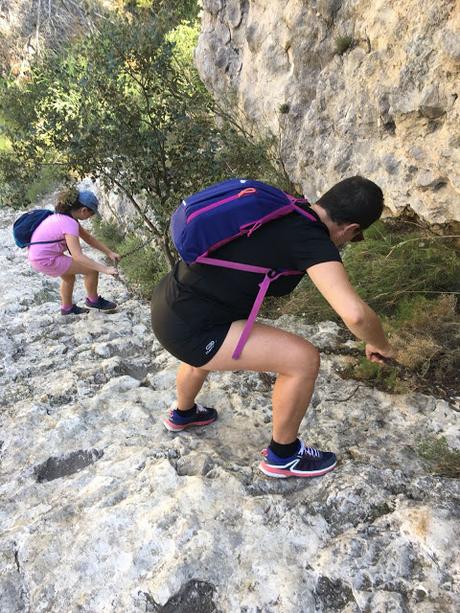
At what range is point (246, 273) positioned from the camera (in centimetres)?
216

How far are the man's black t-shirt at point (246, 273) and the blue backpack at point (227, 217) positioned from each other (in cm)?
3

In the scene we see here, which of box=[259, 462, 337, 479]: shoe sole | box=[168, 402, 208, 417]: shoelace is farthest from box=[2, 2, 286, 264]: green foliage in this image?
box=[259, 462, 337, 479]: shoe sole

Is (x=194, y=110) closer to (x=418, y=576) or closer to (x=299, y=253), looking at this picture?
(x=299, y=253)

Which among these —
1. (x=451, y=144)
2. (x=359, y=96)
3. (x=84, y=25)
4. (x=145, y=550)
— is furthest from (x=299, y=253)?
(x=84, y=25)

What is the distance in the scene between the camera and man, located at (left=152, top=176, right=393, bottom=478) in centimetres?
199

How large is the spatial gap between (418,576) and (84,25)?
61.2 feet

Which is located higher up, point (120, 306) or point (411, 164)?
point (411, 164)

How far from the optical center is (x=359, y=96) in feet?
15.9

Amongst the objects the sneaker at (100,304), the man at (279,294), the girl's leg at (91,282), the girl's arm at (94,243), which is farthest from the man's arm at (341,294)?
the sneaker at (100,304)

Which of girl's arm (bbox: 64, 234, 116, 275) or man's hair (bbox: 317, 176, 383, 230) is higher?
man's hair (bbox: 317, 176, 383, 230)

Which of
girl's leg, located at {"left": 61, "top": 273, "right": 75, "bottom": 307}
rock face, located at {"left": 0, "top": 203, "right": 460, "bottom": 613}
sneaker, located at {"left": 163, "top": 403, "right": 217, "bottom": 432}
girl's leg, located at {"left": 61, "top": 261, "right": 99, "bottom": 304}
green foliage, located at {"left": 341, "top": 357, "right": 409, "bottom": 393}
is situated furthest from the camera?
girl's leg, located at {"left": 61, "top": 273, "right": 75, "bottom": 307}

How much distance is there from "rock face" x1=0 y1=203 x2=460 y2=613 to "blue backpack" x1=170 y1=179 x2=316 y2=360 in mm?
1166

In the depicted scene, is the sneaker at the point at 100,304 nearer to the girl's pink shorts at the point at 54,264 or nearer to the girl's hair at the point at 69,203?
the girl's pink shorts at the point at 54,264

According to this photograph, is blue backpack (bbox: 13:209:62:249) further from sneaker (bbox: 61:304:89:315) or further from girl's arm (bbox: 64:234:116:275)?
sneaker (bbox: 61:304:89:315)
